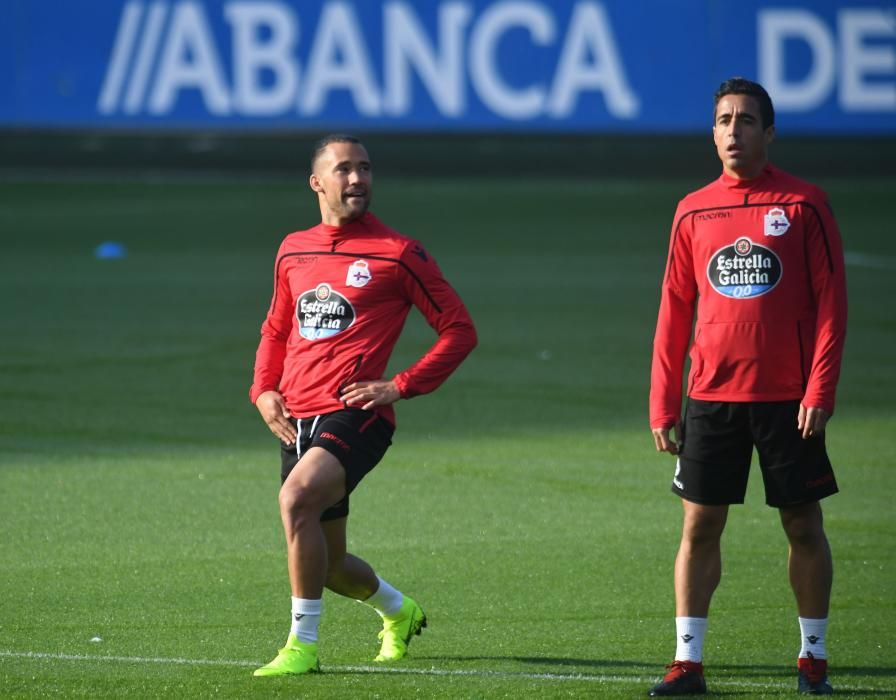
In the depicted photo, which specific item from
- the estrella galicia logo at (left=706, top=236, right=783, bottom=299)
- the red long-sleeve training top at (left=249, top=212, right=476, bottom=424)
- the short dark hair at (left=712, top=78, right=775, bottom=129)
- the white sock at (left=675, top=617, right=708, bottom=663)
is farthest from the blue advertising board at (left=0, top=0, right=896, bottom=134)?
the white sock at (left=675, top=617, right=708, bottom=663)

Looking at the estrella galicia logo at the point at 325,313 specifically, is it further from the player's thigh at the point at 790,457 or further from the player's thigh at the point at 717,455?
the player's thigh at the point at 790,457

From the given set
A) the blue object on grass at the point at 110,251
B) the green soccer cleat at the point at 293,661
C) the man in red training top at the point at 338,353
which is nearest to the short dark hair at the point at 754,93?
the man in red training top at the point at 338,353

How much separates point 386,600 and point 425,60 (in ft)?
61.9

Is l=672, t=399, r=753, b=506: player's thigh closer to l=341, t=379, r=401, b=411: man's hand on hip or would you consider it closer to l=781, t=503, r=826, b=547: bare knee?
l=781, t=503, r=826, b=547: bare knee

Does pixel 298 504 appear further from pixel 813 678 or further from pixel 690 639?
pixel 813 678

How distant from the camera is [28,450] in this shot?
10438 millimetres

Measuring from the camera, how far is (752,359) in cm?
577

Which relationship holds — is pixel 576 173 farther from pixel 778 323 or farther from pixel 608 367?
pixel 778 323

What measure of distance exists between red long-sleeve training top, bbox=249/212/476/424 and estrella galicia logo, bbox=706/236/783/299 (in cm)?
97

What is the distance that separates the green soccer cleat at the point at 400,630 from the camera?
256 inches

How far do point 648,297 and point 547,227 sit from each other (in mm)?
5453

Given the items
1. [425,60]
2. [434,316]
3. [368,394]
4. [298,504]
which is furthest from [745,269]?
[425,60]

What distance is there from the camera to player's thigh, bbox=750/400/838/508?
5.75 meters

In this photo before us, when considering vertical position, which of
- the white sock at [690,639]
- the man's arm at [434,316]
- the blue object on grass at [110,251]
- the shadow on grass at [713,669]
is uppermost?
the blue object on grass at [110,251]
